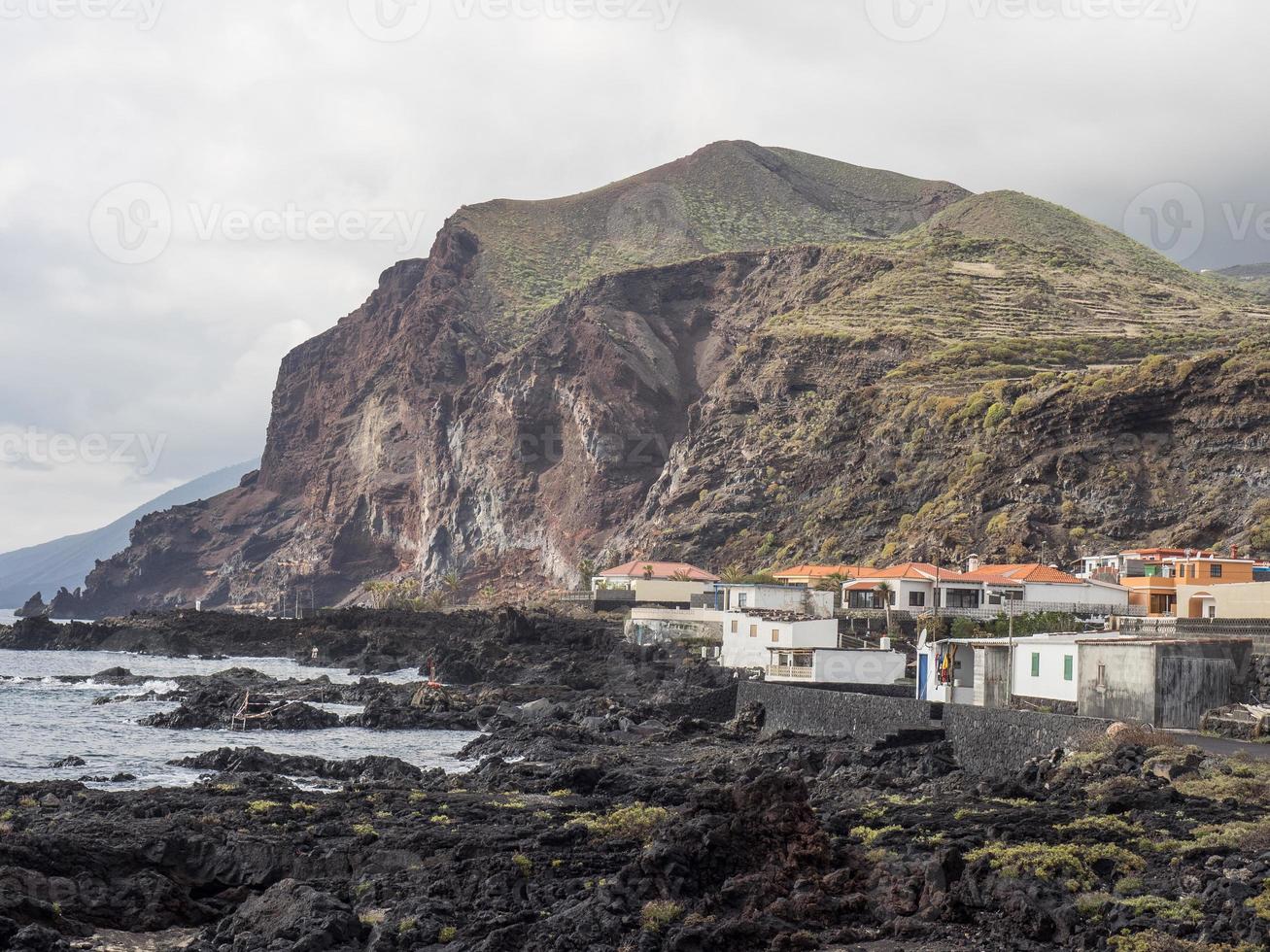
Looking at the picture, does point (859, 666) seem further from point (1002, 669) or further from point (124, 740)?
point (124, 740)

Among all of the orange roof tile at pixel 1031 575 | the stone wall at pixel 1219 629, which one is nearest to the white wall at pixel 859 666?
the stone wall at pixel 1219 629

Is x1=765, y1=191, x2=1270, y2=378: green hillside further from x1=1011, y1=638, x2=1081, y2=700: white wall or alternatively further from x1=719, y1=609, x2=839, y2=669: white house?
x1=1011, y1=638, x2=1081, y2=700: white wall

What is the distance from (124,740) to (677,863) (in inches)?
1438

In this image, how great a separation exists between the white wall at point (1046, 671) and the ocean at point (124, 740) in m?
17.7

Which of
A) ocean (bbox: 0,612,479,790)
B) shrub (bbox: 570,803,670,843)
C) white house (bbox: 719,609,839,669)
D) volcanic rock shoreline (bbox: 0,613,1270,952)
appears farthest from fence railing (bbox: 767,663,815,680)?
shrub (bbox: 570,803,670,843)

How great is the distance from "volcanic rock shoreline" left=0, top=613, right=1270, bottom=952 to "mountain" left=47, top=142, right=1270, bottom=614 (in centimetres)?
5693

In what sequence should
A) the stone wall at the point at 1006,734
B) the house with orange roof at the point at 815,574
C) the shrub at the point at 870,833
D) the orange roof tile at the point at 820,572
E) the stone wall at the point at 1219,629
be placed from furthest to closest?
the orange roof tile at the point at 820,572, the house with orange roof at the point at 815,574, the stone wall at the point at 1219,629, the stone wall at the point at 1006,734, the shrub at the point at 870,833

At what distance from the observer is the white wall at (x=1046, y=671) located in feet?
120

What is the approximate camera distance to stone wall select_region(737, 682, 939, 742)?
127 ft

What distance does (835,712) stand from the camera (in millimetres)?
42688

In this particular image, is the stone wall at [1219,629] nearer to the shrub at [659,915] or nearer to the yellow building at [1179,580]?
the yellow building at [1179,580]

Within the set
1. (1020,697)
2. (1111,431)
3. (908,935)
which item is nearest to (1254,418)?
(1111,431)

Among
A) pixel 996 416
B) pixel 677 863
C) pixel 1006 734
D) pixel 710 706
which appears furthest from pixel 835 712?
pixel 996 416

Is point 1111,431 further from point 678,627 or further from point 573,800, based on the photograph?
point 573,800
